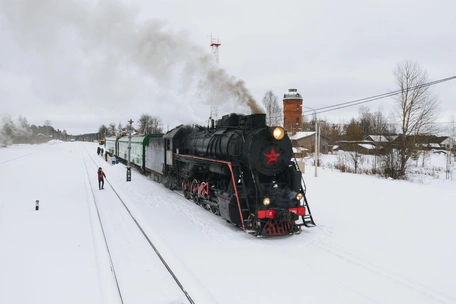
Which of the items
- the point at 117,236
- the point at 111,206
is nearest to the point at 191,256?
the point at 117,236

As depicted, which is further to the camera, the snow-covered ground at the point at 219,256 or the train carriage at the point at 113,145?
the train carriage at the point at 113,145

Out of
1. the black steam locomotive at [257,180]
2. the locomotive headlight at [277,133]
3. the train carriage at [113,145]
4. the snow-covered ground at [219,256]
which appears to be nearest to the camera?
the snow-covered ground at [219,256]

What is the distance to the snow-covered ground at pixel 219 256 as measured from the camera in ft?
18.3

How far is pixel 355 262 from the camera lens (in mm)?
6859

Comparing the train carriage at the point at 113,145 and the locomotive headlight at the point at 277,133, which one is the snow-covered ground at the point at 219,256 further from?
the train carriage at the point at 113,145

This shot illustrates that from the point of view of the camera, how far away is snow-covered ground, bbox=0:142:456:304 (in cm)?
557

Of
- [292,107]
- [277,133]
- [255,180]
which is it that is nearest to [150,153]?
[255,180]

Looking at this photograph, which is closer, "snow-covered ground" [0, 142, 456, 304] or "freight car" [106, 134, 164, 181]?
"snow-covered ground" [0, 142, 456, 304]

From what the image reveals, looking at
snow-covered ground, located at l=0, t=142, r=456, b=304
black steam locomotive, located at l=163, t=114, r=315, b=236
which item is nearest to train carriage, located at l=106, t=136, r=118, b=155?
snow-covered ground, located at l=0, t=142, r=456, b=304

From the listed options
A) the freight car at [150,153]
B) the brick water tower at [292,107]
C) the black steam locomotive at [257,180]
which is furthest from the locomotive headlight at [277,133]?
the brick water tower at [292,107]

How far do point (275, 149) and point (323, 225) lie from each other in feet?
9.31

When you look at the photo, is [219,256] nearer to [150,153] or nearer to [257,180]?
[257,180]

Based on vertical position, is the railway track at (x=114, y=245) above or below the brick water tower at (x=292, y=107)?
below

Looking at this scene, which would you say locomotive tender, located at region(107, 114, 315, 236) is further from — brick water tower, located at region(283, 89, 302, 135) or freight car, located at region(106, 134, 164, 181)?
brick water tower, located at region(283, 89, 302, 135)
